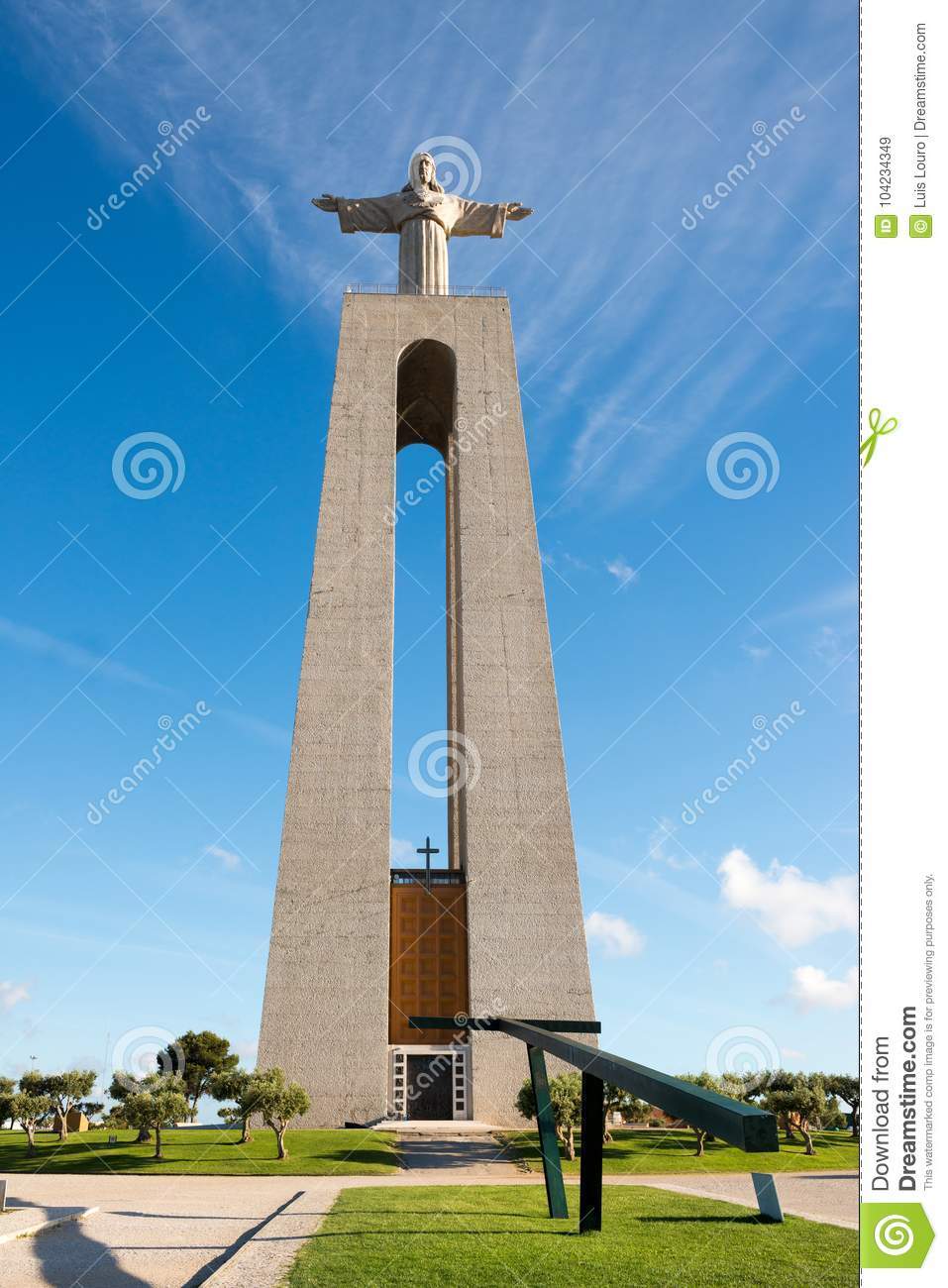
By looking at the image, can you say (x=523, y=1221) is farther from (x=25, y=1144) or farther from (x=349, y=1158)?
(x=25, y=1144)

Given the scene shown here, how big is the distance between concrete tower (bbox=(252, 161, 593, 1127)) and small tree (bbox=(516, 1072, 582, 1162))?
→ 4.43 metres

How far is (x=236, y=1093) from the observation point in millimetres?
18906

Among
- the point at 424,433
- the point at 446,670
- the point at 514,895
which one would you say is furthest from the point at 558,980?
the point at 424,433

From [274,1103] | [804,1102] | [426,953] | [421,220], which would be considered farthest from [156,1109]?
[421,220]

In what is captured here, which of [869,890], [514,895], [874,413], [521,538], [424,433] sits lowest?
[514,895]

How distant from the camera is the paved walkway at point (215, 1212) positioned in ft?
23.6

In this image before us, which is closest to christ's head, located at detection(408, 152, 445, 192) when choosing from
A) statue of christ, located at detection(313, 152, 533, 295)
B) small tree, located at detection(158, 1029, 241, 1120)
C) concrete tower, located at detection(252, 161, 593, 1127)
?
statue of christ, located at detection(313, 152, 533, 295)

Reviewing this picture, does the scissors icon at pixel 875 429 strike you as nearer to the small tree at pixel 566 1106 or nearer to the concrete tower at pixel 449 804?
the small tree at pixel 566 1106

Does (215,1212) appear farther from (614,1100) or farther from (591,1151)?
(614,1100)

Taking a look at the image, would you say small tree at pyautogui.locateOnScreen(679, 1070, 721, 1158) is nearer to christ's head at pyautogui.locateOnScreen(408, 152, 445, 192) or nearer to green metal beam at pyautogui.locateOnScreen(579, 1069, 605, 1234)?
green metal beam at pyautogui.locateOnScreen(579, 1069, 605, 1234)

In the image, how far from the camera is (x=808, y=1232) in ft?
28.3

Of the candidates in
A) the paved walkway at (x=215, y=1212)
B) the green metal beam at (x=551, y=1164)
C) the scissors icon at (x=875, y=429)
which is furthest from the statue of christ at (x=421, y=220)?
the scissors icon at (x=875, y=429)

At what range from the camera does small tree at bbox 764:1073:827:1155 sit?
63.5 feet

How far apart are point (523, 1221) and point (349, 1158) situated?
Answer: 9887 millimetres
